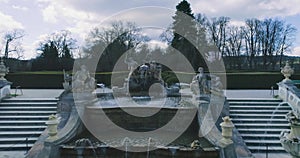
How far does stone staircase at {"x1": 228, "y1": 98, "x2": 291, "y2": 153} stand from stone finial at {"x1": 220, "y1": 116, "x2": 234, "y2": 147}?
130 cm

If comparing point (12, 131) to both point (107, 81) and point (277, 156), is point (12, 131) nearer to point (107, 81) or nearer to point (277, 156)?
point (277, 156)

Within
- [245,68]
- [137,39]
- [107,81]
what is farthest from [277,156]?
[245,68]

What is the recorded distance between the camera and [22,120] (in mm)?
8719

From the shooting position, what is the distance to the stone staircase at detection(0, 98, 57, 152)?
7.67 metres

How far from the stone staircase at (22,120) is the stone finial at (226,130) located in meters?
4.79

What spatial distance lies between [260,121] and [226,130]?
286 cm

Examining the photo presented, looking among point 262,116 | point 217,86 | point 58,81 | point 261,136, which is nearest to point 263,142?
point 261,136

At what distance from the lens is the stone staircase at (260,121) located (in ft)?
24.8

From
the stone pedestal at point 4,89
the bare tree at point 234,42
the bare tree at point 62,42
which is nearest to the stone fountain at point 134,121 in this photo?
the stone pedestal at point 4,89

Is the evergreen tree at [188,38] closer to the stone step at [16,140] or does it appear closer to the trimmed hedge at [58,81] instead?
the trimmed hedge at [58,81]

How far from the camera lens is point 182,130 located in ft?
28.5

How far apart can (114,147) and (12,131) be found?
3.81 metres

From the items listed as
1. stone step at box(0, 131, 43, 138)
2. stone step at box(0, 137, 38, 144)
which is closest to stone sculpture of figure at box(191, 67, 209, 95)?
stone step at box(0, 131, 43, 138)

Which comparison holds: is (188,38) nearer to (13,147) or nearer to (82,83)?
(82,83)
